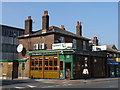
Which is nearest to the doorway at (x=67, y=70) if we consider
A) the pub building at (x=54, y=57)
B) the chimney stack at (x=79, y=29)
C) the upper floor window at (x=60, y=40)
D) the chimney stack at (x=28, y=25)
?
the pub building at (x=54, y=57)

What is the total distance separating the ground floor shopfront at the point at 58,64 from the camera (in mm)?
30953

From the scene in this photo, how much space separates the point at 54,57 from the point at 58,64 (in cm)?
134

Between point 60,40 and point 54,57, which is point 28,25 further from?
point 54,57

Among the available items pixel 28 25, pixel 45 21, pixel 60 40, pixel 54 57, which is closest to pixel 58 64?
pixel 54 57

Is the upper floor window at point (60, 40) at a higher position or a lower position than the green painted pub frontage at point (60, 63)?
higher

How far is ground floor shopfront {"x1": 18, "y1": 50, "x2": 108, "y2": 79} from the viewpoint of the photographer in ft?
102

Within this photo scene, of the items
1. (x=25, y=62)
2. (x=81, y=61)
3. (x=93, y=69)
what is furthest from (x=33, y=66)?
(x=93, y=69)

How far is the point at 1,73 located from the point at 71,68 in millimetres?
13418

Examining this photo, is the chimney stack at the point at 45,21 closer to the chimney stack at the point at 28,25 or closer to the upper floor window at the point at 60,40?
the upper floor window at the point at 60,40

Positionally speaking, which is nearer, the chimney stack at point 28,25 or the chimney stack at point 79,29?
the chimney stack at point 28,25

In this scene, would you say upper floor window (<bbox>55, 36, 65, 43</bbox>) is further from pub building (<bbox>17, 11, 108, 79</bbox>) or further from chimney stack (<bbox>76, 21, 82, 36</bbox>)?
chimney stack (<bbox>76, 21, 82, 36</bbox>)

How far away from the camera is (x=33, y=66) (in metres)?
34.2

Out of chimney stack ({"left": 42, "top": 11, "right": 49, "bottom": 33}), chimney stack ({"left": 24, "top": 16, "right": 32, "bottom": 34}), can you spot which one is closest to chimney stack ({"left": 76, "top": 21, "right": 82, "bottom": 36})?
chimney stack ({"left": 42, "top": 11, "right": 49, "bottom": 33})

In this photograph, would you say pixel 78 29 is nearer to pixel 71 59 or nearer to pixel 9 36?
pixel 71 59
